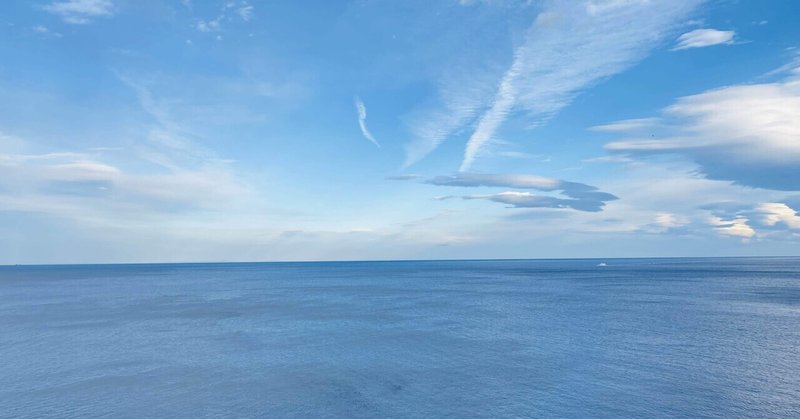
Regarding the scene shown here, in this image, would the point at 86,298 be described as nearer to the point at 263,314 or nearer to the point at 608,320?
the point at 263,314

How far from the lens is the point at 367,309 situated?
76.8 meters

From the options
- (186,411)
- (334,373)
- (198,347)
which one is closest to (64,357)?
(198,347)

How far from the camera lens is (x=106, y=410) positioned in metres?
29.8

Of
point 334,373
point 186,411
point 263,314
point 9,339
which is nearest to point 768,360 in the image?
point 334,373

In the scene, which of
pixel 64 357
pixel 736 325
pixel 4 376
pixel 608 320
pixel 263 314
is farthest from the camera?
pixel 263 314

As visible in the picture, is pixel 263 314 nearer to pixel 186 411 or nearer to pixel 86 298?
pixel 186 411

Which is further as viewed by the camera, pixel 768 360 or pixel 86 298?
pixel 86 298

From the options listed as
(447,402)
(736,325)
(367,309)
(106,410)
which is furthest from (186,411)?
(736,325)

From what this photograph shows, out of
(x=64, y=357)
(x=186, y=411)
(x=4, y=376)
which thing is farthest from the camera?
(x=64, y=357)

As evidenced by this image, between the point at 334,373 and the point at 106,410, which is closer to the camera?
the point at 106,410

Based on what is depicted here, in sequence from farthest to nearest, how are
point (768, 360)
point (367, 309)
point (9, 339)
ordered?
1. point (367, 309)
2. point (9, 339)
3. point (768, 360)

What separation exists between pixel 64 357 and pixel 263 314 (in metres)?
29.4

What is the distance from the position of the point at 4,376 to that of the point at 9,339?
18.9 m

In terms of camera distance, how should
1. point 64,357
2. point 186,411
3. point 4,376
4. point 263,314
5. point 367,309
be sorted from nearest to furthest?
1. point 186,411
2. point 4,376
3. point 64,357
4. point 263,314
5. point 367,309
